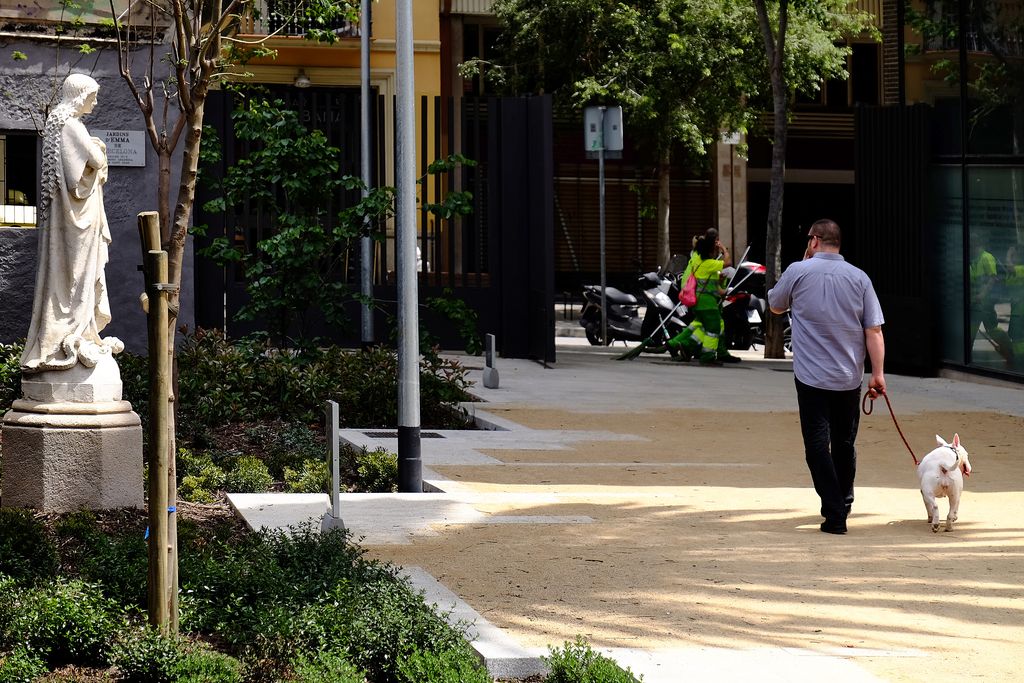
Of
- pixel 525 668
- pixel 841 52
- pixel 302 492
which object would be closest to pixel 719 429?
pixel 302 492

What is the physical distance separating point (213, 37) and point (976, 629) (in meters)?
5.38

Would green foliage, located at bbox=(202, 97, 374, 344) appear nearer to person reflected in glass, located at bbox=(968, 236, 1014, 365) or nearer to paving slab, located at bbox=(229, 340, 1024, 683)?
paving slab, located at bbox=(229, 340, 1024, 683)

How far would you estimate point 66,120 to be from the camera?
948 cm

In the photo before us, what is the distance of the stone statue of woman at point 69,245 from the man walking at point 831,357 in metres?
4.00

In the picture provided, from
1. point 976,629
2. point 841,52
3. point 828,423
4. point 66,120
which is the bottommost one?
point 976,629

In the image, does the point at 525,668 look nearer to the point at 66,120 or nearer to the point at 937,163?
the point at 66,120

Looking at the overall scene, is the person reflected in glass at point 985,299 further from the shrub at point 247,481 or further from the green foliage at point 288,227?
the shrub at point 247,481

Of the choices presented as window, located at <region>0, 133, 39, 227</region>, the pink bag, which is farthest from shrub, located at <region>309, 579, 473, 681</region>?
the pink bag

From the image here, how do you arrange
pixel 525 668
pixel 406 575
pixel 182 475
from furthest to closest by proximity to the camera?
pixel 182 475 < pixel 406 575 < pixel 525 668

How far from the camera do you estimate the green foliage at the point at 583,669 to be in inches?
218

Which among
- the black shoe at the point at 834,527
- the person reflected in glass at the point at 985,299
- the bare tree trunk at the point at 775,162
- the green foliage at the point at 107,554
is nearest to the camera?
the green foliage at the point at 107,554

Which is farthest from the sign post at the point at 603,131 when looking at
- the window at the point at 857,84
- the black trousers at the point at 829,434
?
the window at the point at 857,84

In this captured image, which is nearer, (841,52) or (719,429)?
(719,429)

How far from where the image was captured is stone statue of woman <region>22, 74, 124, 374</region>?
30.7 feet
